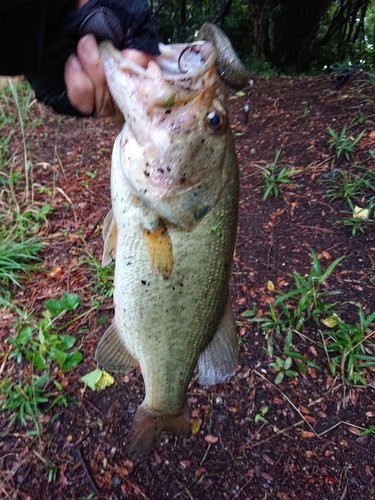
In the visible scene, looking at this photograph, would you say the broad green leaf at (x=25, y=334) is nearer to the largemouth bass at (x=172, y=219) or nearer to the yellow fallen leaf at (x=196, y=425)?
the yellow fallen leaf at (x=196, y=425)

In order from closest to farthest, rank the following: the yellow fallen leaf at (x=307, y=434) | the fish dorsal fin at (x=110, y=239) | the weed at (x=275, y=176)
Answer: the fish dorsal fin at (x=110, y=239)
the yellow fallen leaf at (x=307, y=434)
the weed at (x=275, y=176)

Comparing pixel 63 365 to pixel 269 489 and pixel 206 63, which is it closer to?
pixel 269 489

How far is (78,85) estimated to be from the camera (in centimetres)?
135

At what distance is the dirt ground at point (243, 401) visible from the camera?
230 cm

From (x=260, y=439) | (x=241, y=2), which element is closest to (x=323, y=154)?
(x=260, y=439)

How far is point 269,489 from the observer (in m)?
2.29

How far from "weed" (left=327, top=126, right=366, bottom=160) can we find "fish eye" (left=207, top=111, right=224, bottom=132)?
9.59 feet

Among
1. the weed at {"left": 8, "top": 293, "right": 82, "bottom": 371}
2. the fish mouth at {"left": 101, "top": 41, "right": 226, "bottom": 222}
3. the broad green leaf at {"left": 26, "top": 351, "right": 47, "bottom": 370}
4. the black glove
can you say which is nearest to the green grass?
the weed at {"left": 8, "top": 293, "right": 82, "bottom": 371}

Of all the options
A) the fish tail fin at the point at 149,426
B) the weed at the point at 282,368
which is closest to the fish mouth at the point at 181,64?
the fish tail fin at the point at 149,426

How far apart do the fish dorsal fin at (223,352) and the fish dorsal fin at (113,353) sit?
309 mm

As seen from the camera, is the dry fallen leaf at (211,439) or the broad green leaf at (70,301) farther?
the broad green leaf at (70,301)

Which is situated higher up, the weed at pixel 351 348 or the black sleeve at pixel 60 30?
the black sleeve at pixel 60 30

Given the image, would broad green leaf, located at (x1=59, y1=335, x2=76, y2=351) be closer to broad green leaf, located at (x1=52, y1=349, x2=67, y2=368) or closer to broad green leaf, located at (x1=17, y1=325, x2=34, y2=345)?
broad green leaf, located at (x1=52, y1=349, x2=67, y2=368)

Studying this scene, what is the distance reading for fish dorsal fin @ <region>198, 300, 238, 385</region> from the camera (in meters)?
1.64
